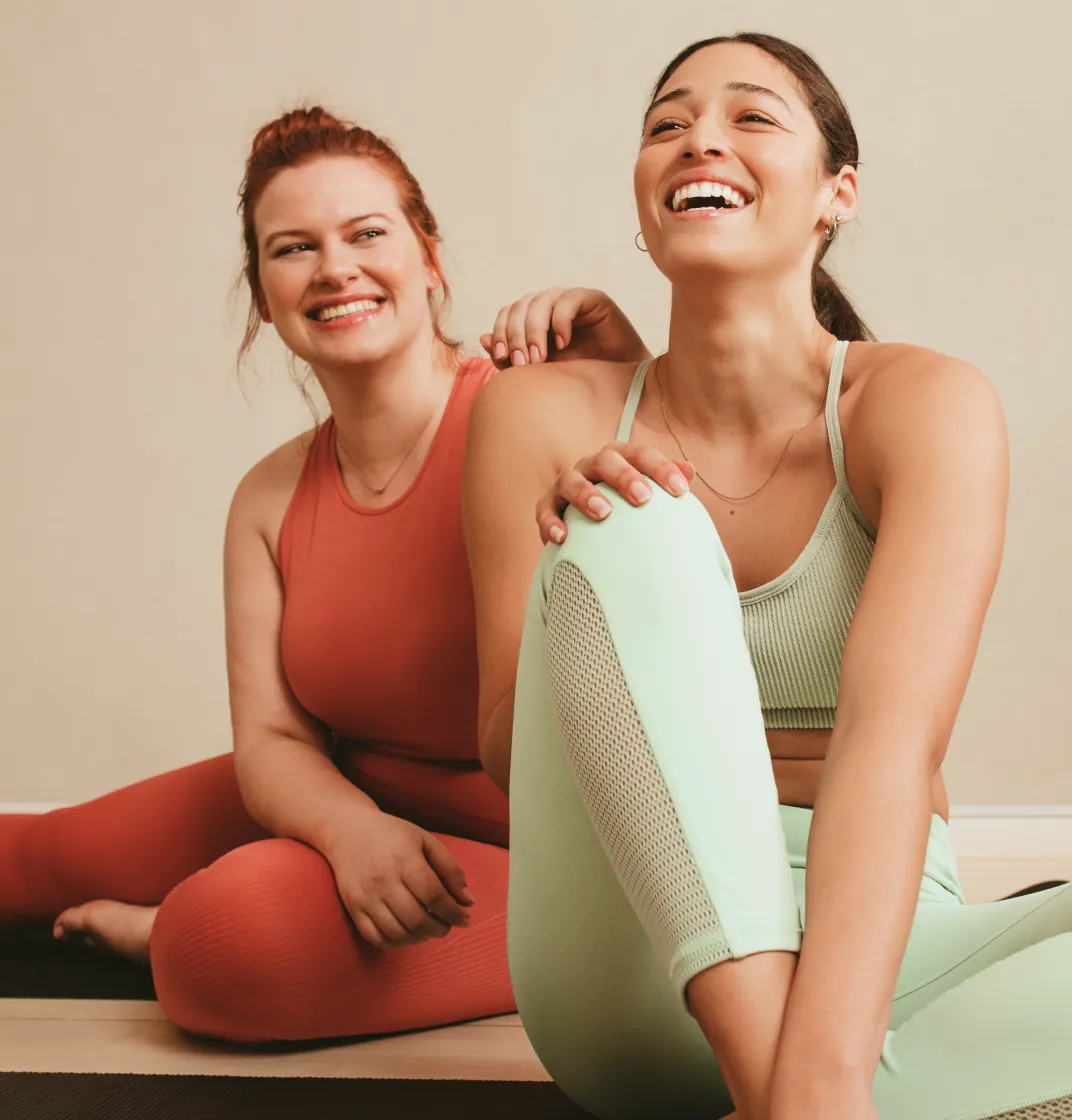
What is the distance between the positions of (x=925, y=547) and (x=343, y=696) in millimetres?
840

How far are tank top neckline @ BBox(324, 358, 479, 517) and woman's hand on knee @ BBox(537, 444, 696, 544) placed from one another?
2.31 ft

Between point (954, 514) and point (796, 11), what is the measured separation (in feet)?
5.97

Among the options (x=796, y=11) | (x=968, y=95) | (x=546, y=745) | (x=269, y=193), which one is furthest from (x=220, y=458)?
(x=546, y=745)

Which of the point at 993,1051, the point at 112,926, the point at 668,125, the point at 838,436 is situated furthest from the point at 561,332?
the point at 112,926

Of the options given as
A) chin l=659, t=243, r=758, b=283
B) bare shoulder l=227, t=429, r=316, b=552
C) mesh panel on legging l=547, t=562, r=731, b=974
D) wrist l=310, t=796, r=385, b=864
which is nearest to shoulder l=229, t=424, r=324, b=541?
bare shoulder l=227, t=429, r=316, b=552

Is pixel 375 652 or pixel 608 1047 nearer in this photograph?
pixel 608 1047

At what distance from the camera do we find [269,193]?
1.69 m

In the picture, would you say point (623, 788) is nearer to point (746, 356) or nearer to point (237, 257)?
point (746, 356)

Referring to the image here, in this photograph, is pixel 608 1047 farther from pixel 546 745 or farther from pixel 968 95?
pixel 968 95

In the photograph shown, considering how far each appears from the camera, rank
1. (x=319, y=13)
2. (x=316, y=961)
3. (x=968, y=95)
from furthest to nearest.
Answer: (x=319, y=13) < (x=968, y=95) < (x=316, y=961)

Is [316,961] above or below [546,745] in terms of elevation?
below

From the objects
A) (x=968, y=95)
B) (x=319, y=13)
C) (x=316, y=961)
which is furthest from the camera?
(x=319, y=13)

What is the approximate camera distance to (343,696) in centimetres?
162

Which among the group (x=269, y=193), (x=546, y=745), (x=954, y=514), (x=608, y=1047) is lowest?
(x=608, y=1047)
